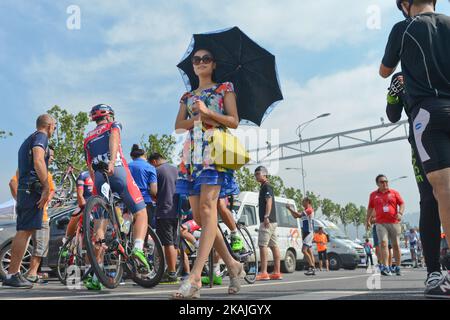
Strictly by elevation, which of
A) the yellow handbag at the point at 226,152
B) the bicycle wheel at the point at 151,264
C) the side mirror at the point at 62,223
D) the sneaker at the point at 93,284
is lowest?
the sneaker at the point at 93,284

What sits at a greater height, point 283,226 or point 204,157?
point 283,226

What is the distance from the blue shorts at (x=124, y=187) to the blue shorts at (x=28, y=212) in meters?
1.45

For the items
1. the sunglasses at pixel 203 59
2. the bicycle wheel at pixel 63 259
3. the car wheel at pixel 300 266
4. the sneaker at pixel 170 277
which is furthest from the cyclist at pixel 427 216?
the car wheel at pixel 300 266

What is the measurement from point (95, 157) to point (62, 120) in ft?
82.3

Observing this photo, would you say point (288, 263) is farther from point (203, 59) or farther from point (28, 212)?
point (203, 59)

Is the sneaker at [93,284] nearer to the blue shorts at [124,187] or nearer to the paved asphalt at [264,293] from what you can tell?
the paved asphalt at [264,293]

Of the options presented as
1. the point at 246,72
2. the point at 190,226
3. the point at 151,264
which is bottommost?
the point at 151,264

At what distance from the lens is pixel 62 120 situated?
94.3ft

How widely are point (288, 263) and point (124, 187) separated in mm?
11233

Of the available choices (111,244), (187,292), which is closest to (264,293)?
(187,292)

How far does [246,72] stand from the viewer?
16.5 feet

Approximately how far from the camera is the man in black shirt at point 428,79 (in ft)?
10.7
